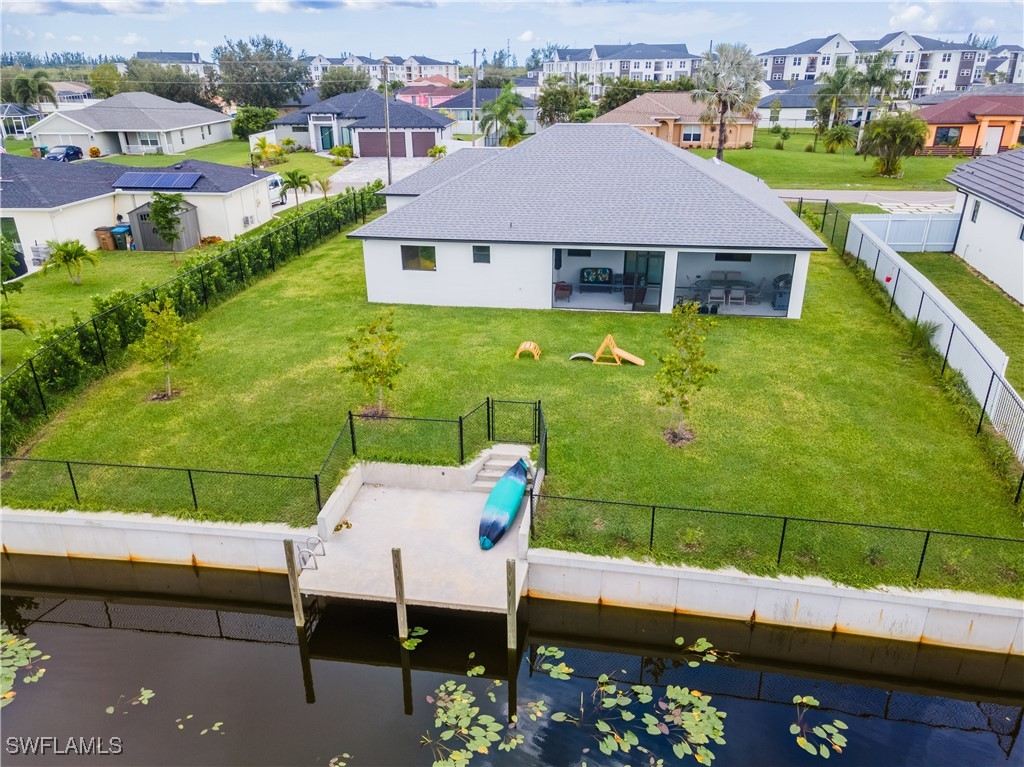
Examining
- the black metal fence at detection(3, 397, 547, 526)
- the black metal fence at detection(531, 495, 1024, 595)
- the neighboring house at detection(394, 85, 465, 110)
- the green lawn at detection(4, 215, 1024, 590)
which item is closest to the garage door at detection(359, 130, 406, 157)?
the green lawn at detection(4, 215, 1024, 590)

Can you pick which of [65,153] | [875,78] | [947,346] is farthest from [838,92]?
[65,153]


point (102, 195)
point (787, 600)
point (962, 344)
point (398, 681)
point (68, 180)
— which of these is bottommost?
point (398, 681)

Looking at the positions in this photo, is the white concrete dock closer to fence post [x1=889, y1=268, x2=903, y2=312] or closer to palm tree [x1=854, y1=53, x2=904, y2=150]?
fence post [x1=889, y1=268, x2=903, y2=312]

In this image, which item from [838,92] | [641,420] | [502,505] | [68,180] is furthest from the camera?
[838,92]

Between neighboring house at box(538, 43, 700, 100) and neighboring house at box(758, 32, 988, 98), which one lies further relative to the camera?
neighboring house at box(538, 43, 700, 100)

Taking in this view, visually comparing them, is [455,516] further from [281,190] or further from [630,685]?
[281,190]

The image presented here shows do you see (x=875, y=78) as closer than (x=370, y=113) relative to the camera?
No

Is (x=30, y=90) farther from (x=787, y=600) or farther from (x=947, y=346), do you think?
(x=787, y=600)

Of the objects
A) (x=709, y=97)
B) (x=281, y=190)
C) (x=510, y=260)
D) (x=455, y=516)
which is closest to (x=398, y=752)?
(x=455, y=516)
